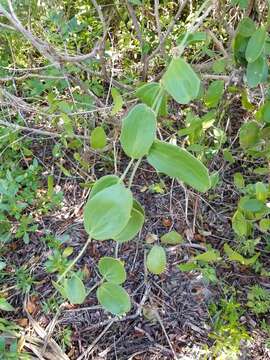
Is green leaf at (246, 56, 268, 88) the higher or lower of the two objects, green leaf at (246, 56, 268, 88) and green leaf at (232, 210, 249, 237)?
the higher

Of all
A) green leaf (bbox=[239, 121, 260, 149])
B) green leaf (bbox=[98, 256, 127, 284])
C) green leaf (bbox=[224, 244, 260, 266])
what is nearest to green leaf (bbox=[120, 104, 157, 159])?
green leaf (bbox=[98, 256, 127, 284])

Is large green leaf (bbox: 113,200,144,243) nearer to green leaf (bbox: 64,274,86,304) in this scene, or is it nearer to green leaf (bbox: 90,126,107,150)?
green leaf (bbox: 64,274,86,304)

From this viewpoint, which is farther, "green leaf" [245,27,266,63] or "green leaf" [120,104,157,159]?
"green leaf" [245,27,266,63]

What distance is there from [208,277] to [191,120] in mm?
459

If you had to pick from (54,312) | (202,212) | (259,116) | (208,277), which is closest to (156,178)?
(202,212)

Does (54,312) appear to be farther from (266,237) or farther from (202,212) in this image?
(266,237)

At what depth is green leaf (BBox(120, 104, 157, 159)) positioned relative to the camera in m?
0.48

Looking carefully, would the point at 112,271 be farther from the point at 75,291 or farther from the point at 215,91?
the point at 215,91

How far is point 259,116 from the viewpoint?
37.9 inches

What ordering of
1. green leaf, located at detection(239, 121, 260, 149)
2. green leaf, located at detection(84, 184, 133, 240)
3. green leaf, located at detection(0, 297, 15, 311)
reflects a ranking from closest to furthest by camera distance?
1. green leaf, located at detection(84, 184, 133, 240)
2. green leaf, located at detection(239, 121, 260, 149)
3. green leaf, located at detection(0, 297, 15, 311)

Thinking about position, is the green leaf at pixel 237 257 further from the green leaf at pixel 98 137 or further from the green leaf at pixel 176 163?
the green leaf at pixel 176 163

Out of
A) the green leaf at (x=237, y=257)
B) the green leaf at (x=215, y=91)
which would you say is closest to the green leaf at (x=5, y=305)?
the green leaf at (x=237, y=257)

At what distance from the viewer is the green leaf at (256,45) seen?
75 centimetres

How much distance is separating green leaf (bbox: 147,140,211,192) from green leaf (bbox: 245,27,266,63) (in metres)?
0.33
